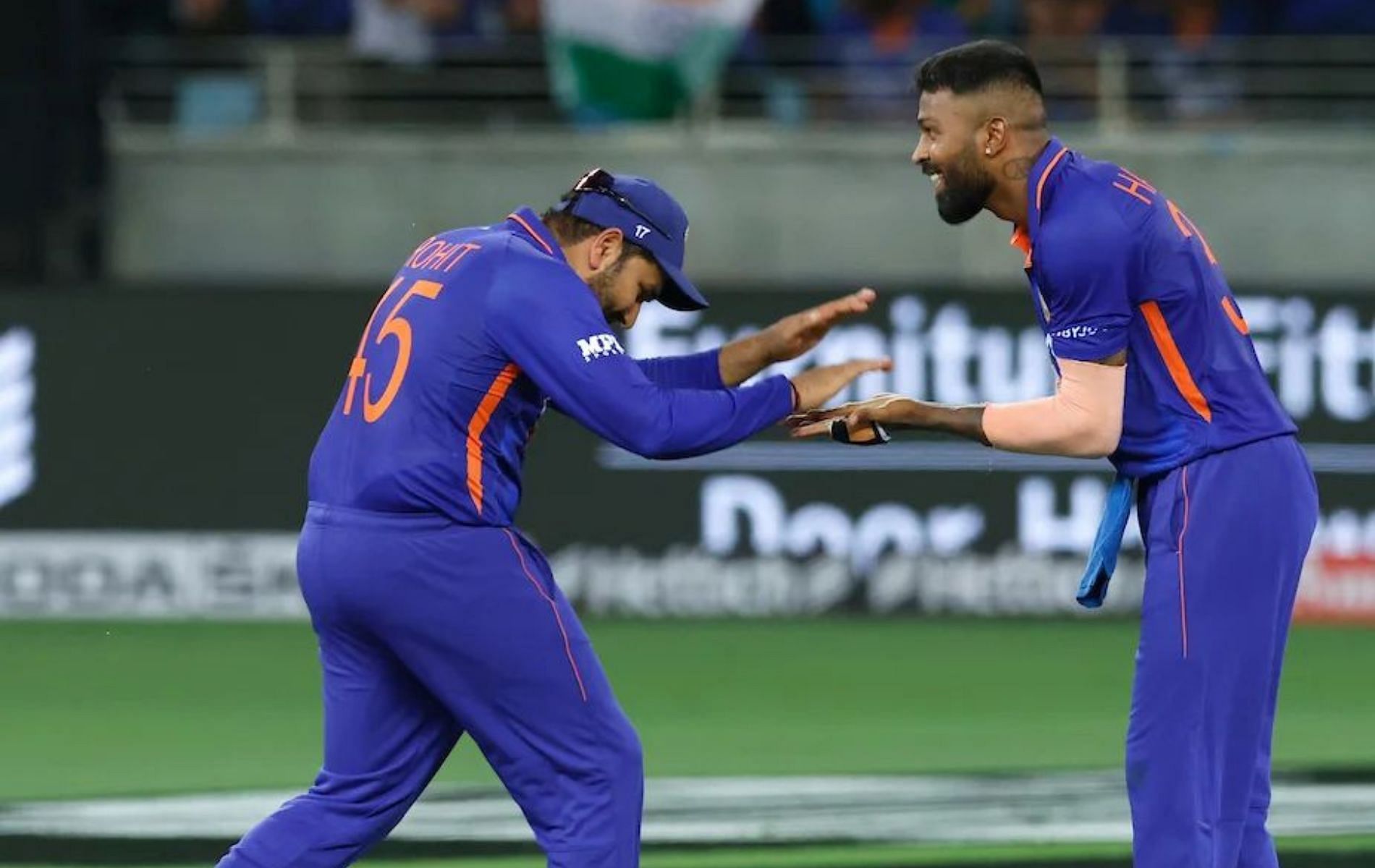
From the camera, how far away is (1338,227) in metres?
16.6

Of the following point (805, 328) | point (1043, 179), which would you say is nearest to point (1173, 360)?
point (1043, 179)

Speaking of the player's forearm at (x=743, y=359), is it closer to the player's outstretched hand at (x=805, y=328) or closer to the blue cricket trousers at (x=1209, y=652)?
the player's outstretched hand at (x=805, y=328)

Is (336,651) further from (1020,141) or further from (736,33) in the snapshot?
(736,33)

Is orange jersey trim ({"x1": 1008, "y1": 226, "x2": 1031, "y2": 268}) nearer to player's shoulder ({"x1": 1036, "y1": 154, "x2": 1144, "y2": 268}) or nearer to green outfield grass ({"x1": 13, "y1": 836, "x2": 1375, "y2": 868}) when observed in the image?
player's shoulder ({"x1": 1036, "y1": 154, "x2": 1144, "y2": 268})

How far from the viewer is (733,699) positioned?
40.0ft

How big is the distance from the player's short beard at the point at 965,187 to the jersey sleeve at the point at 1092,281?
0.28m

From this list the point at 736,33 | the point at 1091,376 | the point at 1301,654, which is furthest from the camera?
the point at 736,33

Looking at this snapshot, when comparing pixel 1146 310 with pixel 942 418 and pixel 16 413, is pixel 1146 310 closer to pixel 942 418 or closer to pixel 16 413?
pixel 942 418

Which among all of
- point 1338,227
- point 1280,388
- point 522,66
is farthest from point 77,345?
point 1338,227

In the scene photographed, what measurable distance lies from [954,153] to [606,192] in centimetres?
85

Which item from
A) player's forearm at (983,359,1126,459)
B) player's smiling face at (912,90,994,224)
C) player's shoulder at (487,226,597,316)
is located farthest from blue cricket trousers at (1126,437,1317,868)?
player's shoulder at (487,226,597,316)

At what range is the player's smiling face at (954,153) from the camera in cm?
643

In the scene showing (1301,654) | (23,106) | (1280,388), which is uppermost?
(23,106)

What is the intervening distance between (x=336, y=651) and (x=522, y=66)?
11.1 m
